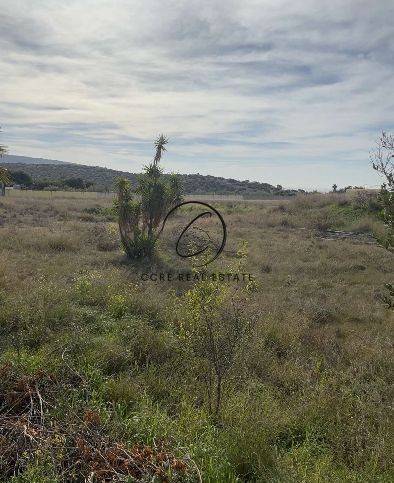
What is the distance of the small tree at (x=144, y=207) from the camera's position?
1420 centimetres

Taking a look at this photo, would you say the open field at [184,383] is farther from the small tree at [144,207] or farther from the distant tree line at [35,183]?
the distant tree line at [35,183]

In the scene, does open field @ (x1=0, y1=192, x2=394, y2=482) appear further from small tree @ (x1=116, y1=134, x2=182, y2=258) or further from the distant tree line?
the distant tree line

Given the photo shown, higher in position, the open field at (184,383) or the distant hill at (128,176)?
the distant hill at (128,176)

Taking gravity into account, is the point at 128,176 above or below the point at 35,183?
above

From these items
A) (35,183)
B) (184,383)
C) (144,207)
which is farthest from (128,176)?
(184,383)

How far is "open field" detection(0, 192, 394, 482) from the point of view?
3.55 metres

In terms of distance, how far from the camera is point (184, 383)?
17.4 ft

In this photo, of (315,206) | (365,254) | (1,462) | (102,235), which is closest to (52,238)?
(102,235)

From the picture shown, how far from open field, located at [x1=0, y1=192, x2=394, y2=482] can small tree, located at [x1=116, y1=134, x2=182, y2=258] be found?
11.4ft

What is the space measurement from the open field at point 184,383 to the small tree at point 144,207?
Result: 136 inches

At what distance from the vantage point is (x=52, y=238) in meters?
14.6

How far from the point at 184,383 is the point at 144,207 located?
32.6ft

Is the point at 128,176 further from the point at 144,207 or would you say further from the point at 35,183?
the point at 144,207

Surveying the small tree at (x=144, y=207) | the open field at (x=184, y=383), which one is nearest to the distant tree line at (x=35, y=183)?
the small tree at (x=144, y=207)
